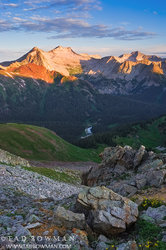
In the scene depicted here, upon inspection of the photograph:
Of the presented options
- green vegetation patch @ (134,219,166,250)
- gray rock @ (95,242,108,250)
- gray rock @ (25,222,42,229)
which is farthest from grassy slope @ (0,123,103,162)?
gray rock @ (95,242,108,250)

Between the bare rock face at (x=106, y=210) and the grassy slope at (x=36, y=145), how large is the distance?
3045 inches

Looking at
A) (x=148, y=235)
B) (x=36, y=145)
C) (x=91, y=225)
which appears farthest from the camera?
(x=36, y=145)

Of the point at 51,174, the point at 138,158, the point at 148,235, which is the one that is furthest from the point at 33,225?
the point at 51,174

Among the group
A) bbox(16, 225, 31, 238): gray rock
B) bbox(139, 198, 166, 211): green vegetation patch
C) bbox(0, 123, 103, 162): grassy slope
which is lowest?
bbox(0, 123, 103, 162): grassy slope

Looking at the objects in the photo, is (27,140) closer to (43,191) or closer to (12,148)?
(12,148)

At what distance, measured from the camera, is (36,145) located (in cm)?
10325

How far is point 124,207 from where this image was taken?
16672mm

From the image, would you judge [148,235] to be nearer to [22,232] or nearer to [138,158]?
[22,232]

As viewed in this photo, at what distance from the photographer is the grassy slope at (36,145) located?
9623 cm

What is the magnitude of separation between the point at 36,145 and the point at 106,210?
295ft

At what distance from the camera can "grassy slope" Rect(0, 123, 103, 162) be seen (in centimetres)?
9623

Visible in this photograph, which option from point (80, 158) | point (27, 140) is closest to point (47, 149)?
point (27, 140)

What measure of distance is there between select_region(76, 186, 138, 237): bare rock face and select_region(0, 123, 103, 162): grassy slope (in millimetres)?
77337

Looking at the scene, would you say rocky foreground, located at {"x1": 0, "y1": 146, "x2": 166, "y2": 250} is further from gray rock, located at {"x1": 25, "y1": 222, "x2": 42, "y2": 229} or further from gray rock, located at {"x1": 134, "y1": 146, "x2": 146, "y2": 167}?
gray rock, located at {"x1": 134, "y1": 146, "x2": 146, "y2": 167}
